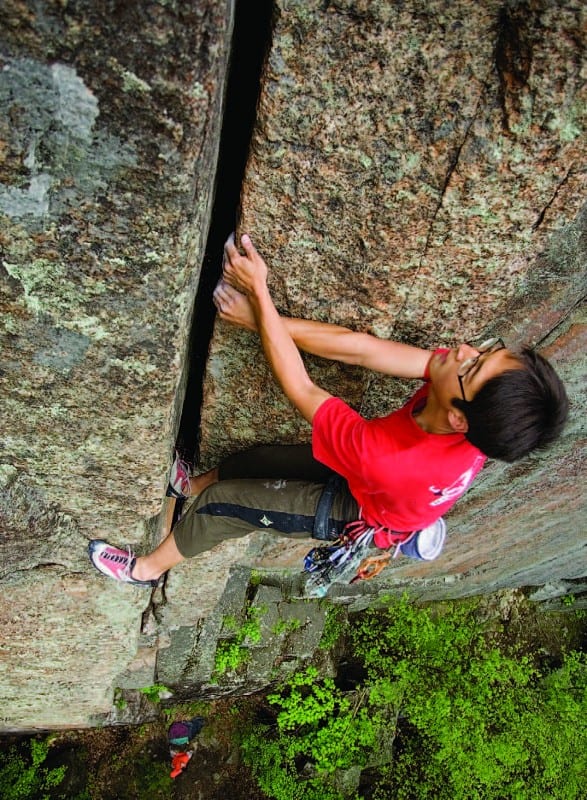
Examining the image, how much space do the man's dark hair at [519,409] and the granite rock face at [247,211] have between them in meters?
0.55

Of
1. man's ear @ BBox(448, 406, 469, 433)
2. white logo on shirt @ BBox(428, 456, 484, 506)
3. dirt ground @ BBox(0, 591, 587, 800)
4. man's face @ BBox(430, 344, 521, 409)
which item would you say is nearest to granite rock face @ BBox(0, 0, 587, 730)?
man's face @ BBox(430, 344, 521, 409)

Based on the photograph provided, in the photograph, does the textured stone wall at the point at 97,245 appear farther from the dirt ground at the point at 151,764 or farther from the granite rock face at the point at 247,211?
the dirt ground at the point at 151,764

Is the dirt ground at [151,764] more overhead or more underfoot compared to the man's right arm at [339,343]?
more underfoot

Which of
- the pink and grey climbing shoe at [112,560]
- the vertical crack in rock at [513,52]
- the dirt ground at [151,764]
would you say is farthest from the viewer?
the dirt ground at [151,764]

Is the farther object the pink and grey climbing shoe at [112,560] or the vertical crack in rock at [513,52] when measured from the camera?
the pink and grey climbing shoe at [112,560]

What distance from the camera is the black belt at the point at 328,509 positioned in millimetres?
3260

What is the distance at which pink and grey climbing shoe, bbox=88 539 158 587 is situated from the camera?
3258mm

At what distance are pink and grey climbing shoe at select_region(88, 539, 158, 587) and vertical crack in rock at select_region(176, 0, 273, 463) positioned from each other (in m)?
1.14

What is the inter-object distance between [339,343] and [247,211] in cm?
73

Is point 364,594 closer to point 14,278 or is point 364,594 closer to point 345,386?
point 345,386

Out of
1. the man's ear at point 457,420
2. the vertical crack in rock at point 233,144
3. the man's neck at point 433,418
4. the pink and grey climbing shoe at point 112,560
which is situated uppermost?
the vertical crack in rock at point 233,144

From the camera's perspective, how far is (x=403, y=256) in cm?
237

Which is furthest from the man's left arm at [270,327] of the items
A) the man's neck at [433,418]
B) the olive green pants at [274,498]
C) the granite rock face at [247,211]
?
the olive green pants at [274,498]

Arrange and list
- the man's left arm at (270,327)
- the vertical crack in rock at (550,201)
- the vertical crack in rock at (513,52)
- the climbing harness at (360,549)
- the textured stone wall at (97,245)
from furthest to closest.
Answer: the climbing harness at (360,549)
the man's left arm at (270,327)
the vertical crack in rock at (550,201)
the vertical crack in rock at (513,52)
the textured stone wall at (97,245)
